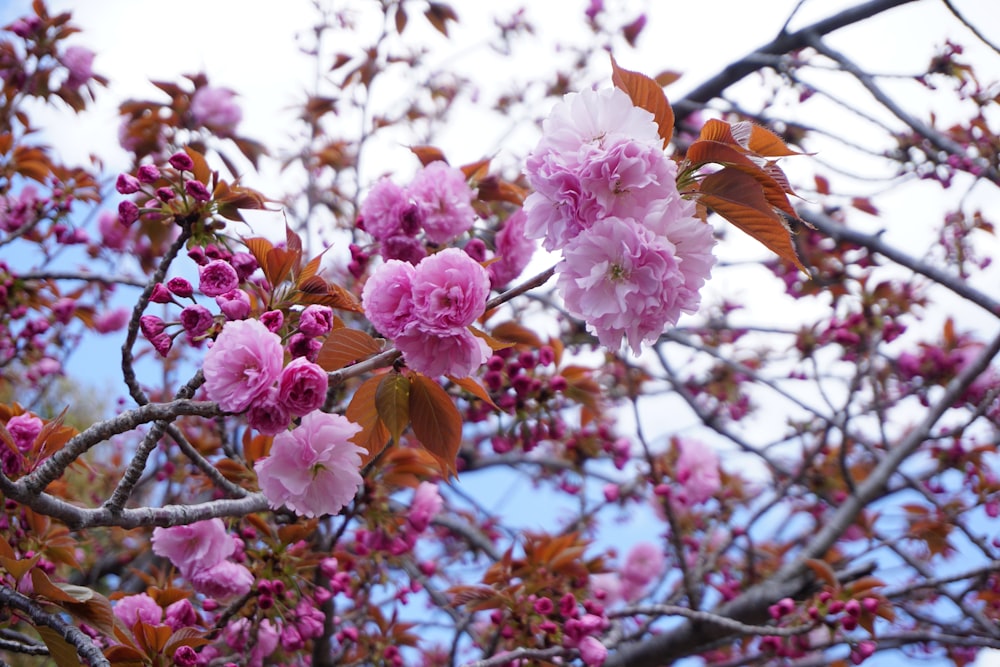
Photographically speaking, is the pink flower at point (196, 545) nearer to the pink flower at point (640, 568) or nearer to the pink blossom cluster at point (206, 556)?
the pink blossom cluster at point (206, 556)

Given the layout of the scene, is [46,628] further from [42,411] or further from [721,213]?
[42,411]

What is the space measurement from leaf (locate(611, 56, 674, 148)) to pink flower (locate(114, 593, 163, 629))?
1.15 meters

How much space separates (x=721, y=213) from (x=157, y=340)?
75 cm

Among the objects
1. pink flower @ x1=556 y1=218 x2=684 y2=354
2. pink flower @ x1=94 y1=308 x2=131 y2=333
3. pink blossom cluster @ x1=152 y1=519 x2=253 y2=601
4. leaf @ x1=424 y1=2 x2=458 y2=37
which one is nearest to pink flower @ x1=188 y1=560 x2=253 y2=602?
pink blossom cluster @ x1=152 y1=519 x2=253 y2=601

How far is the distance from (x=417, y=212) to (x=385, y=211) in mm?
70

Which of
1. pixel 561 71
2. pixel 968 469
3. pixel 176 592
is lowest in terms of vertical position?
pixel 176 592

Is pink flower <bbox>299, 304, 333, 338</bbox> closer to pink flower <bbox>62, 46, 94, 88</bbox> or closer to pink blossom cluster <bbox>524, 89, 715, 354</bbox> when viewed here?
pink blossom cluster <bbox>524, 89, 715, 354</bbox>

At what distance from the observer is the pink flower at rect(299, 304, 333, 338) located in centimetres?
85

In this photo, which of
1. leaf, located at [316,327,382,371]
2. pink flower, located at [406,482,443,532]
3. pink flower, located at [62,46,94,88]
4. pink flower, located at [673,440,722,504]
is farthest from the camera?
pink flower, located at [673,440,722,504]

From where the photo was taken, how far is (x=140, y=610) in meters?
1.15

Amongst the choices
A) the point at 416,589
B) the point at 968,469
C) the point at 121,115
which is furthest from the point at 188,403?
the point at 968,469

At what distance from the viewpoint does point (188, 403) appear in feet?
2.83

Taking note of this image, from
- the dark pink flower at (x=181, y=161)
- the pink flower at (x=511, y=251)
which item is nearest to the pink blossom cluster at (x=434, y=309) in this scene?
the dark pink flower at (x=181, y=161)

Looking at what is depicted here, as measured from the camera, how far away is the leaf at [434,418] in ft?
3.00
